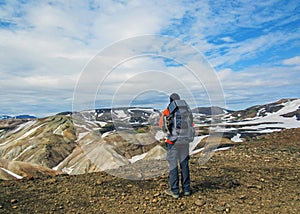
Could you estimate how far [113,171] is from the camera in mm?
11031

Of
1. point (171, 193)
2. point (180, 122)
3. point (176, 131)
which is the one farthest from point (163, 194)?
point (180, 122)

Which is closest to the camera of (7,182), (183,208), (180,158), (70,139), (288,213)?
(288,213)

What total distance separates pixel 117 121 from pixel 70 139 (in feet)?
290

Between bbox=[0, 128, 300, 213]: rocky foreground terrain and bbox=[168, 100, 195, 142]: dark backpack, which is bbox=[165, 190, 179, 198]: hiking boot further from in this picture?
bbox=[168, 100, 195, 142]: dark backpack

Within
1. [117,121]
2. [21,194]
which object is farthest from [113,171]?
[21,194]

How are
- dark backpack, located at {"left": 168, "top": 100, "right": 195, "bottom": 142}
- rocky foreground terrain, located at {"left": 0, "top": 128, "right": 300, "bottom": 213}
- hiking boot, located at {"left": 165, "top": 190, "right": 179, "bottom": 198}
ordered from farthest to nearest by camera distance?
hiking boot, located at {"left": 165, "top": 190, "right": 179, "bottom": 198}
dark backpack, located at {"left": 168, "top": 100, "right": 195, "bottom": 142}
rocky foreground terrain, located at {"left": 0, "top": 128, "right": 300, "bottom": 213}

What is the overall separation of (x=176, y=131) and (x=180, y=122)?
0.84 ft

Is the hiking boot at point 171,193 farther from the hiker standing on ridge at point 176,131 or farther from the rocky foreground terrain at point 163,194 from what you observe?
the rocky foreground terrain at point 163,194

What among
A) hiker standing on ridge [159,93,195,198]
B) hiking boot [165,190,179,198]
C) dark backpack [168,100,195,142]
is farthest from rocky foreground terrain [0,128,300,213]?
dark backpack [168,100,195,142]

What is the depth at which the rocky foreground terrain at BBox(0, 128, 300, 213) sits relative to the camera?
731 cm

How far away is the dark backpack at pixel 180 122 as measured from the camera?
7.53 m

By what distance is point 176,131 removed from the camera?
298 inches

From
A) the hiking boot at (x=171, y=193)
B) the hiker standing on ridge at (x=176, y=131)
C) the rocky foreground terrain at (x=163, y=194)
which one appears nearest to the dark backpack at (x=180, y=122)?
the hiker standing on ridge at (x=176, y=131)

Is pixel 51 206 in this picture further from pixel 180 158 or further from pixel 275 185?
pixel 275 185
